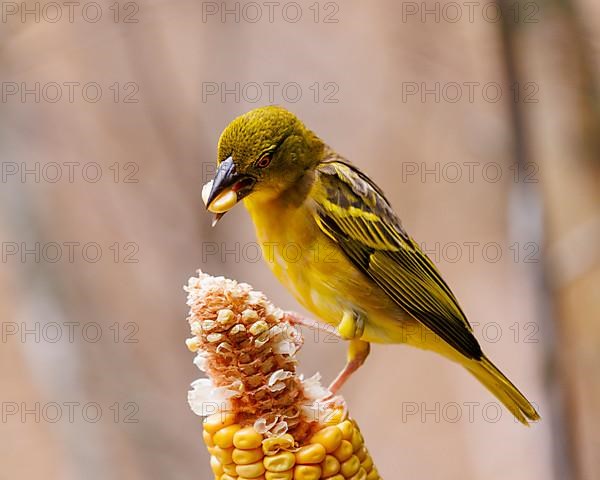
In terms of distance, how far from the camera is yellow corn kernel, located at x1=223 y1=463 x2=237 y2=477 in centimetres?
181

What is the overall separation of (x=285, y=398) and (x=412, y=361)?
5316mm

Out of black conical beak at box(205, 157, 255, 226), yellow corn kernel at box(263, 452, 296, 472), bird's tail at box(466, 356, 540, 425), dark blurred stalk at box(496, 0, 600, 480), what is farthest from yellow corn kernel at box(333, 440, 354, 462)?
dark blurred stalk at box(496, 0, 600, 480)

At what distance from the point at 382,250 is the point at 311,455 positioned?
0.96 m

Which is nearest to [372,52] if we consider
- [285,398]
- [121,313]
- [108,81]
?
[108,81]

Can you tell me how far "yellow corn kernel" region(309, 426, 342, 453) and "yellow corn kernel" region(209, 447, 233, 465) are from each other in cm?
18

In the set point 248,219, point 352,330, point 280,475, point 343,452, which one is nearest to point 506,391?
point 352,330

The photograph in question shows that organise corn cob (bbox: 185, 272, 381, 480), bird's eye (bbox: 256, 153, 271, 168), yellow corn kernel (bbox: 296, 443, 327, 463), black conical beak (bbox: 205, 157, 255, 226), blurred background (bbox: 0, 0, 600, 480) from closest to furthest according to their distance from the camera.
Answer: corn cob (bbox: 185, 272, 381, 480)
yellow corn kernel (bbox: 296, 443, 327, 463)
black conical beak (bbox: 205, 157, 255, 226)
bird's eye (bbox: 256, 153, 271, 168)
blurred background (bbox: 0, 0, 600, 480)

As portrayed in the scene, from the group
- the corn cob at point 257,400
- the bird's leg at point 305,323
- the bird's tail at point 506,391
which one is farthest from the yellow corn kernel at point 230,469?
the bird's tail at point 506,391

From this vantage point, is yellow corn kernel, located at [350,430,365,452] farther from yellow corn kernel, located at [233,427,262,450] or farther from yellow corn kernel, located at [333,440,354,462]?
yellow corn kernel, located at [233,427,262,450]

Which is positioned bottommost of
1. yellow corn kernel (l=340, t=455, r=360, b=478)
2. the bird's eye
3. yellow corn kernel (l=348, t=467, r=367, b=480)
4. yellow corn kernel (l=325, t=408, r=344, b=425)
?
yellow corn kernel (l=348, t=467, r=367, b=480)

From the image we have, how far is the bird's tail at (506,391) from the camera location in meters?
2.48

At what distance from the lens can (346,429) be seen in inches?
72.8

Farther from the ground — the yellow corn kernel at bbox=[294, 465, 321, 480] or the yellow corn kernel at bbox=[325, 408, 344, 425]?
the yellow corn kernel at bbox=[325, 408, 344, 425]

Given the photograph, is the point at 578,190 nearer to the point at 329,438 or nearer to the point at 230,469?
the point at 329,438
